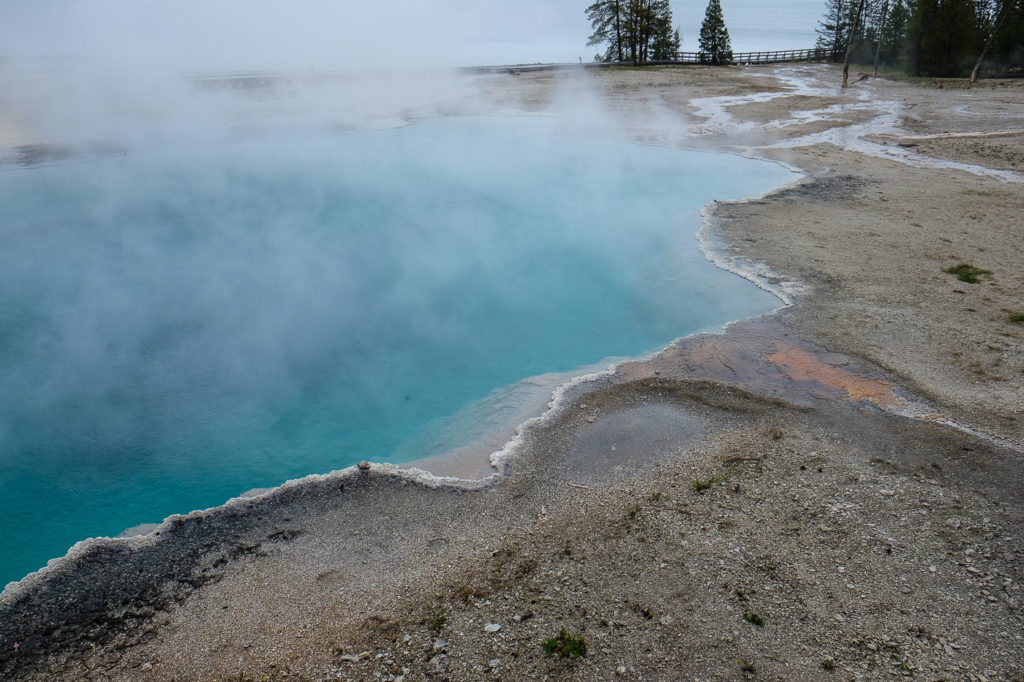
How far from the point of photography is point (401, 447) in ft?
22.7

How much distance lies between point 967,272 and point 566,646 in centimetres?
937

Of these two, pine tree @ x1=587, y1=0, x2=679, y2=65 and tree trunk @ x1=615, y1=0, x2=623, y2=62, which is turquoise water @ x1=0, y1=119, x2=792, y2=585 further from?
tree trunk @ x1=615, y1=0, x2=623, y2=62

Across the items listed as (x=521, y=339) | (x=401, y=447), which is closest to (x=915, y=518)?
(x=401, y=447)

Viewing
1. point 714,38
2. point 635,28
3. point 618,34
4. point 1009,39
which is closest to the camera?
point 1009,39

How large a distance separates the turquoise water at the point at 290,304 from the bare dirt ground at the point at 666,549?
1175 millimetres

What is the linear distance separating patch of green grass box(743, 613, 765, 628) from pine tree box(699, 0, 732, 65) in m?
42.2

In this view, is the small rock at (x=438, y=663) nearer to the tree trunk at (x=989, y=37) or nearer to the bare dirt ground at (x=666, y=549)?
the bare dirt ground at (x=666, y=549)

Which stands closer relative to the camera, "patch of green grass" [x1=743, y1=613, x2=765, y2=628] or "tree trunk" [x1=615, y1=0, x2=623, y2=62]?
"patch of green grass" [x1=743, y1=613, x2=765, y2=628]

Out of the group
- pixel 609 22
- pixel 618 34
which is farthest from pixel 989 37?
pixel 609 22

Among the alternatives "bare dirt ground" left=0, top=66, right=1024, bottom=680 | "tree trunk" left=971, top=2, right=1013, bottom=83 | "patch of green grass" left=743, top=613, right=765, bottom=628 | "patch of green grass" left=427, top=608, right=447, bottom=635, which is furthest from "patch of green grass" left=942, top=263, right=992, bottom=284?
"tree trunk" left=971, top=2, right=1013, bottom=83

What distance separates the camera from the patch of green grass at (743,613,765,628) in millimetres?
4301

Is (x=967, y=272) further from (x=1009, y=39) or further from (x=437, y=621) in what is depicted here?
(x=1009, y=39)

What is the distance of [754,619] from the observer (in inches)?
170

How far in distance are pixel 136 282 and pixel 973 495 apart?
1243cm
